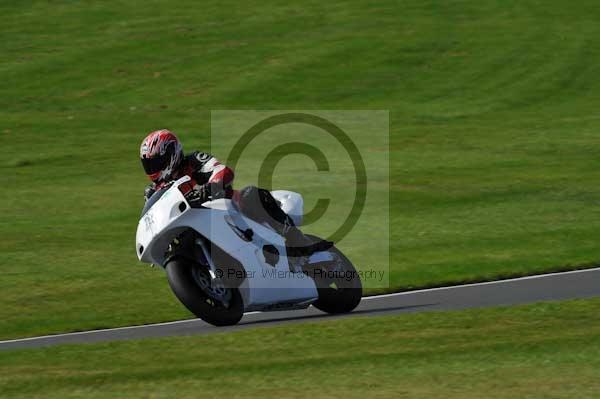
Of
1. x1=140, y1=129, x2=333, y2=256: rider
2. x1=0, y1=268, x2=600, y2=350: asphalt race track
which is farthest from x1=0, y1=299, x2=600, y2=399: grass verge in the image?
x1=140, y1=129, x2=333, y2=256: rider

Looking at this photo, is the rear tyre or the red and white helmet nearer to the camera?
the red and white helmet

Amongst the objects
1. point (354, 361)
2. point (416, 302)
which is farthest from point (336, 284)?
point (354, 361)

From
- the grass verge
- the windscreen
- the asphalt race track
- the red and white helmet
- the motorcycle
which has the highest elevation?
the red and white helmet

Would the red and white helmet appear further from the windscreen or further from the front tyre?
the front tyre

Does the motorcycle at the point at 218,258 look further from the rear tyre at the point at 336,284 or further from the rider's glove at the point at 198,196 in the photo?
the rear tyre at the point at 336,284

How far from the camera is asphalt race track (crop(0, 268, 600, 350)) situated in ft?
41.4

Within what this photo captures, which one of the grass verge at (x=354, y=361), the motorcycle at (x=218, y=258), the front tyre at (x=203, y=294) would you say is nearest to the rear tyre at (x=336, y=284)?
the motorcycle at (x=218, y=258)

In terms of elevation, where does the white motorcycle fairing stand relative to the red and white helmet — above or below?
below

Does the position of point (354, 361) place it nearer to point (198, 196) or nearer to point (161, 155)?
point (198, 196)

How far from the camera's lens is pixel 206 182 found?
482 inches

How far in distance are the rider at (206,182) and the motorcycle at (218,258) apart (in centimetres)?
10

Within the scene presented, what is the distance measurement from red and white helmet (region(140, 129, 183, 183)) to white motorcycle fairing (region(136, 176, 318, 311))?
14.4 inches

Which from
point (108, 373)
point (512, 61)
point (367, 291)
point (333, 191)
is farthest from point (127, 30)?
point (108, 373)

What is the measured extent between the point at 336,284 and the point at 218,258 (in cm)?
171
